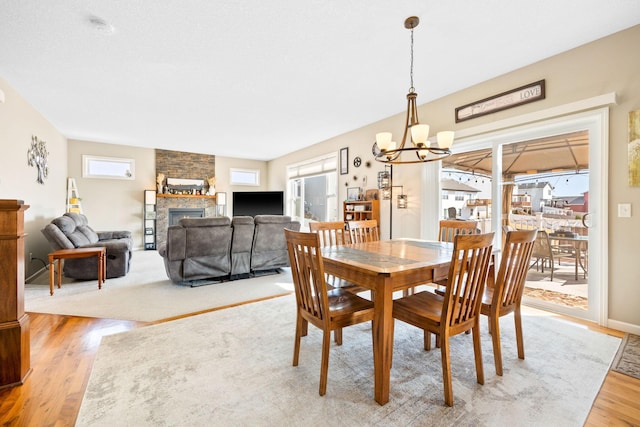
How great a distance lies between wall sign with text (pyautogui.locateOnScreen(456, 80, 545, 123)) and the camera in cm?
300

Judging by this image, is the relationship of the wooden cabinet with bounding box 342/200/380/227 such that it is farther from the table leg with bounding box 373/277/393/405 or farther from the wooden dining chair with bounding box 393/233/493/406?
the table leg with bounding box 373/277/393/405

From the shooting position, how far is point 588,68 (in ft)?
8.70

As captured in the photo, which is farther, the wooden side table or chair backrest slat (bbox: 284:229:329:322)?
the wooden side table

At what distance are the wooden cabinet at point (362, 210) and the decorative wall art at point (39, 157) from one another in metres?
5.08

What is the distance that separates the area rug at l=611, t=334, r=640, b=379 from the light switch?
1.06 metres

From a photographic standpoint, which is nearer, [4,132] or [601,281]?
[601,281]

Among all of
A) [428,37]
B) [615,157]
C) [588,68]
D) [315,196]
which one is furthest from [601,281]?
[315,196]

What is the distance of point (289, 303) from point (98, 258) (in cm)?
292

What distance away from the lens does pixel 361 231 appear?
3.15 m

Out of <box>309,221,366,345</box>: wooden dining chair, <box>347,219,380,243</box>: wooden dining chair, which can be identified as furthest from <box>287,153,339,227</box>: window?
<box>309,221,366,345</box>: wooden dining chair

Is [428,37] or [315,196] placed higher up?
[428,37]

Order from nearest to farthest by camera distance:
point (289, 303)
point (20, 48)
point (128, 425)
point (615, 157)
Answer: point (128, 425) < point (615, 157) < point (20, 48) < point (289, 303)

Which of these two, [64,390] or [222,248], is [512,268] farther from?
[222,248]

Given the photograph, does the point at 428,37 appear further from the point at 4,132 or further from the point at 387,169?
the point at 4,132
